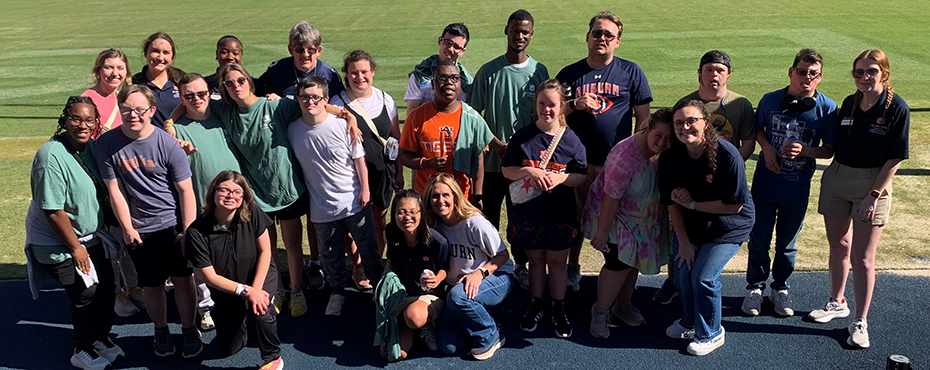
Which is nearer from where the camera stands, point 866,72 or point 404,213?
point 866,72

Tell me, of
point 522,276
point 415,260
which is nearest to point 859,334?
point 522,276

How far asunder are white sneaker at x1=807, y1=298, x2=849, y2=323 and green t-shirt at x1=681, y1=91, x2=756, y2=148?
1320mm

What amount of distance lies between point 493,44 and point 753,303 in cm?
1542

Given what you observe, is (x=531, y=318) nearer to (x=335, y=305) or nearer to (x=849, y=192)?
(x=335, y=305)

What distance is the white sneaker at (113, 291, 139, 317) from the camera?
18.6 feet

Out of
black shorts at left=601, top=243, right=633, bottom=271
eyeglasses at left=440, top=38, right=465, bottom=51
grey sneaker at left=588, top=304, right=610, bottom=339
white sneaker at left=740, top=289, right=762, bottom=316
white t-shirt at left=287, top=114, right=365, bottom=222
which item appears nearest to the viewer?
black shorts at left=601, top=243, right=633, bottom=271

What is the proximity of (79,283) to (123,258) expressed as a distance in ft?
1.39

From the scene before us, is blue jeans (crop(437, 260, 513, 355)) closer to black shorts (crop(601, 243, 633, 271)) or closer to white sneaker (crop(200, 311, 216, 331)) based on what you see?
black shorts (crop(601, 243, 633, 271))

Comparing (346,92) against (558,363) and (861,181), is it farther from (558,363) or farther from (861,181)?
(861,181)

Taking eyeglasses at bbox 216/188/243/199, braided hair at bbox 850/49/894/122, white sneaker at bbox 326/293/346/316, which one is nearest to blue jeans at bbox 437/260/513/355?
white sneaker at bbox 326/293/346/316

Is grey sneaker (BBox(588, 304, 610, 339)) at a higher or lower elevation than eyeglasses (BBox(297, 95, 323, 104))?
lower

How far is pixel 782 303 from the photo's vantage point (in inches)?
211

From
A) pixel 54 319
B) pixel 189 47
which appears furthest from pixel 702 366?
pixel 189 47

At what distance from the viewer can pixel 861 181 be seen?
480 centimetres
